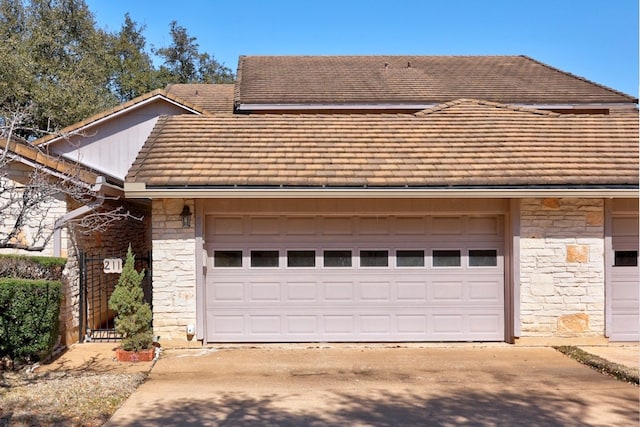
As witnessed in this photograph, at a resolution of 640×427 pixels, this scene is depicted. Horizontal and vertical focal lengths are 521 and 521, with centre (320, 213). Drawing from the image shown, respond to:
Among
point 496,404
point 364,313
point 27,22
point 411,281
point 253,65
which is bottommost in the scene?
point 496,404

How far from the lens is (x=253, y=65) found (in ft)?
61.4

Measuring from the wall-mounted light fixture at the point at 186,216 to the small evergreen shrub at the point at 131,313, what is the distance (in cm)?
110

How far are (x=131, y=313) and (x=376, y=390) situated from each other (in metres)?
3.96

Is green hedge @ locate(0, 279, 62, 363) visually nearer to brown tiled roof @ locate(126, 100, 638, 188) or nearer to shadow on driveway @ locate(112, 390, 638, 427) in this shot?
brown tiled roof @ locate(126, 100, 638, 188)

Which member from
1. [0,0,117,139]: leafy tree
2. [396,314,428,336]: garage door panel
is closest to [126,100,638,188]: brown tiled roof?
[396,314,428,336]: garage door panel

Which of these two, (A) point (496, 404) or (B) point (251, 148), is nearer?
(A) point (496, 404)

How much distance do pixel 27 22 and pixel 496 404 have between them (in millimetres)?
27934

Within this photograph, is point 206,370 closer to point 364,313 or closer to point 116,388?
point 116,388

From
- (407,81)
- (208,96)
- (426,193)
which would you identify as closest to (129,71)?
(208,96)

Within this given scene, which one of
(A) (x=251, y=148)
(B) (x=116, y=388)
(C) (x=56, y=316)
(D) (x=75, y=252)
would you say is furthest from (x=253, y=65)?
(B) (x=116, y=388)

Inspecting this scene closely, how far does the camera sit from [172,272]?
28.3 feet

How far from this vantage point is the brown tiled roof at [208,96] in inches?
683

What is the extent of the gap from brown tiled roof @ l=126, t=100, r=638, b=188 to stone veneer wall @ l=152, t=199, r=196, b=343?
24.7 inches

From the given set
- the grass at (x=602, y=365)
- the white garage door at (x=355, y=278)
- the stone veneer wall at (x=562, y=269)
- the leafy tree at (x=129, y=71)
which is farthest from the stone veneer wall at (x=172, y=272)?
the leafy tree at (x=129, y=71)
